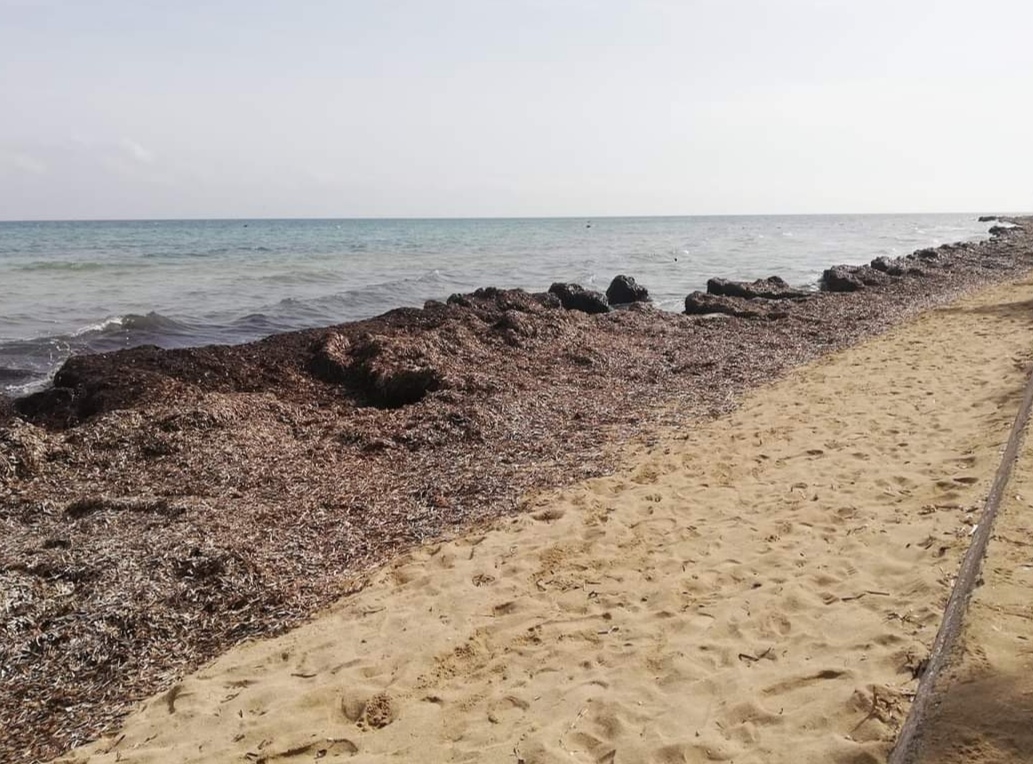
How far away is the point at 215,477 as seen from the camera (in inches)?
271

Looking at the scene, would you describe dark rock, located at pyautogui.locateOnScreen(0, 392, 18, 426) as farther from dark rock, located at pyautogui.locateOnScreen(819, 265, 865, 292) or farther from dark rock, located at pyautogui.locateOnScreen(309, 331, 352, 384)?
dark rock, located at pyautogui.locateOnScreen(819, 265, 865, 292)

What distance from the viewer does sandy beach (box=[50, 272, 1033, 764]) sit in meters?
3.07

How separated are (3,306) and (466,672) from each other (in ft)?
68.2

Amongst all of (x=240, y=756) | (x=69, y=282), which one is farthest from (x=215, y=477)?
(x=69, y=282)

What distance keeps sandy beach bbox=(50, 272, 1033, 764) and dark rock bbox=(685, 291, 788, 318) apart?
11.1 m

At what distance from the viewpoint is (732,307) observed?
18.0 meters

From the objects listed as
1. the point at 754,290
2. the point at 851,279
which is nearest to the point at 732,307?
the point at 754,290

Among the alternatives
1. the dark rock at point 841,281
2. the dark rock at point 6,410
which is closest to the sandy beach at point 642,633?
the dark rock at point 6,410

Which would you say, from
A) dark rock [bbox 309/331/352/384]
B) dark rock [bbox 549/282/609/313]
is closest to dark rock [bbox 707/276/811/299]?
dark rock [bbox 549/282/609/313]

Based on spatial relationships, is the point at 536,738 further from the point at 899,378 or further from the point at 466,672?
the point at 899,378

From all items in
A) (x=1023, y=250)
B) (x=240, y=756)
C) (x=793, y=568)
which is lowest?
(x=240, y=756)

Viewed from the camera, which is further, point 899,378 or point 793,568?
point 899,378

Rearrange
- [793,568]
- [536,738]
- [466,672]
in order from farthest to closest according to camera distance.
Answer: [793,568] → [466,672] → [536,738]

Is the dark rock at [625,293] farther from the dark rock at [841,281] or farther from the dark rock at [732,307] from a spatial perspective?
the dark rock at [841,281]
